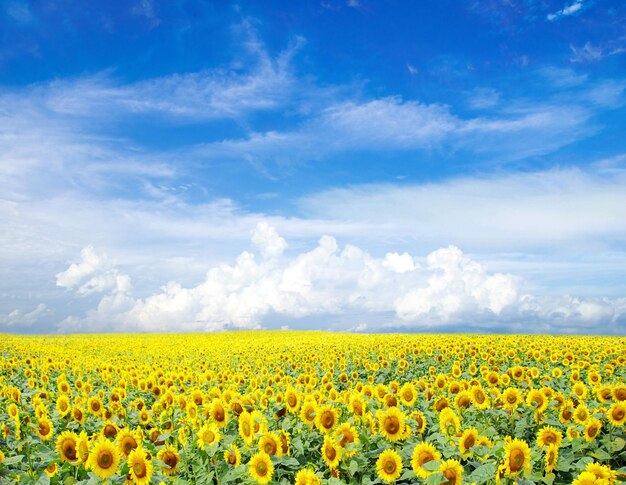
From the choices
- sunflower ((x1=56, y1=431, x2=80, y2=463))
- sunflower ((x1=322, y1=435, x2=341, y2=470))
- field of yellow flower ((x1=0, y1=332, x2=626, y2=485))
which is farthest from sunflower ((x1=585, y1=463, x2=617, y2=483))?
sunflower ((x1=56, y1=431, x2=80, y2=463))

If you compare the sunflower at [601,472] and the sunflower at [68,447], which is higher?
the sunflower at [68,447]

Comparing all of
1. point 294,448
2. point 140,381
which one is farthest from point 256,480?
point 140,381

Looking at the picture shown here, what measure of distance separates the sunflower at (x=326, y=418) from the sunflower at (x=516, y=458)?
236 centimetres

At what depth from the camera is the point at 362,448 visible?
21.9 ft

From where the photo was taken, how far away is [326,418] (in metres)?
6.98

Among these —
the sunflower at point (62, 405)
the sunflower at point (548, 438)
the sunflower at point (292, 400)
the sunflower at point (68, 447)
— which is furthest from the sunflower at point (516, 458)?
the sunflower at point (62, 405)

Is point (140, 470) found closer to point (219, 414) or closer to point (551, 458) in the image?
point (219, 414)

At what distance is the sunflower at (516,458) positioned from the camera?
531 centimetres

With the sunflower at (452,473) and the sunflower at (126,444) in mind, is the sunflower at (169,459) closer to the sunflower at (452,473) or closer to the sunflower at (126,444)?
the sunflower at (126,444)

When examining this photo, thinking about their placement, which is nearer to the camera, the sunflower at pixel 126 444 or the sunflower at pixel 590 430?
the sunflower at pixel 126 444

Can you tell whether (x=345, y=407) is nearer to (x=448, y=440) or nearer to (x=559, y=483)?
(x=448, y=440)

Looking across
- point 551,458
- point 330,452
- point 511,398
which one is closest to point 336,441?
point 330,452

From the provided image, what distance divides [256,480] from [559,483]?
3523 millimetres

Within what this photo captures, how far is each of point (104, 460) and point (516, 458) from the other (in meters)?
4.61
